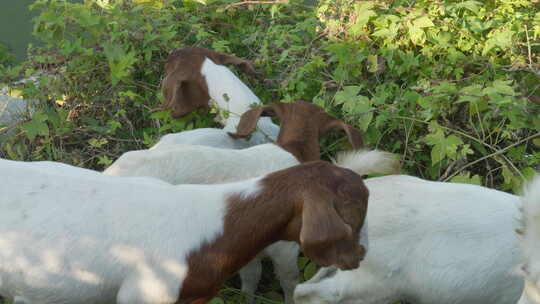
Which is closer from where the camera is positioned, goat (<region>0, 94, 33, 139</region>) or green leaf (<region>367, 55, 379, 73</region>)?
green leaf (<region>367, 55, 379, 73</region>)

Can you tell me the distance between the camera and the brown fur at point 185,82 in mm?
3908

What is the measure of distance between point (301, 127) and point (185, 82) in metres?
0.93

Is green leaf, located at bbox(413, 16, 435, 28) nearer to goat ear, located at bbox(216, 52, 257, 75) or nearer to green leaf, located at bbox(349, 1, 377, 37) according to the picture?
green leaf, located at bbox(349, 1, 377, 37)

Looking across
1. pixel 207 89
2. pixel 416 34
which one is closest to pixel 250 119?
pixel 207 89

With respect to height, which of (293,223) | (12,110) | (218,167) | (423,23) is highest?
(423,23)

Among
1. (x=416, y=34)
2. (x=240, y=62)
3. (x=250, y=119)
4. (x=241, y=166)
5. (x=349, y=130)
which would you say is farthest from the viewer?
(x=240, y=62)

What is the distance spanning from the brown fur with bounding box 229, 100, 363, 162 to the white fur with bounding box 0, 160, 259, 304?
981 millimetres

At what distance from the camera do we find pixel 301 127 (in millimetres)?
3328

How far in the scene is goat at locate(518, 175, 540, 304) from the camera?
188 centimetres

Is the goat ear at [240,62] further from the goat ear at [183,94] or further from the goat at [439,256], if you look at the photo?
the goat at [439,256]

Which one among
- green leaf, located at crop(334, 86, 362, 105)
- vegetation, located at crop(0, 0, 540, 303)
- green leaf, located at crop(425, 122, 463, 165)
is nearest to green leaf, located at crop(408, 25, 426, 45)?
vegetation, located at crop(0, 0, 540, 303)

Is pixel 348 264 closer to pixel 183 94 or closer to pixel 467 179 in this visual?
pixel 467 179

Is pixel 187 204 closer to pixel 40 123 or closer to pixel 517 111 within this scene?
pixel 517 111

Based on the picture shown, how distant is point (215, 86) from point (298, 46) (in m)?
0.61
